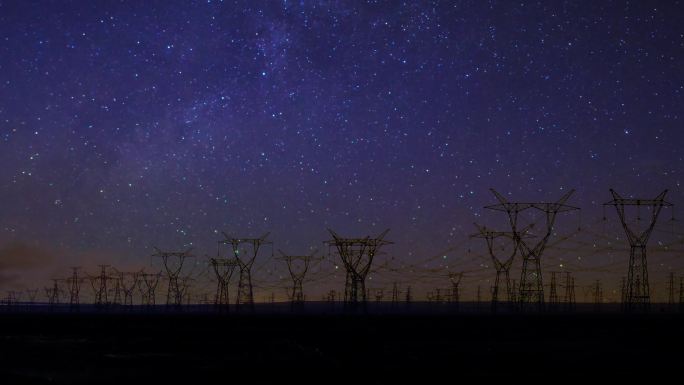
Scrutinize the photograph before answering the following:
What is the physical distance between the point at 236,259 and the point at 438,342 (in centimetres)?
8056

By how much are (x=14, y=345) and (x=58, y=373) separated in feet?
51.3

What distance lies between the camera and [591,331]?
49.8m

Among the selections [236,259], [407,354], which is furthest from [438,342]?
[236,259]

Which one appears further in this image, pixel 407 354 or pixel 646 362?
pixel 407 354

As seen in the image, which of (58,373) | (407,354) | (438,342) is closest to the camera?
(58,373)

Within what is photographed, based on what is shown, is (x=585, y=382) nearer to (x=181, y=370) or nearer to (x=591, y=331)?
(x=181, y=370)

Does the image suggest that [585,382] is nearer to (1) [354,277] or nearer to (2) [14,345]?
(2) [14,345]

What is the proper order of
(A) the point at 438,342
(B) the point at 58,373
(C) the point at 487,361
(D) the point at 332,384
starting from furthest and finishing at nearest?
1. (A) the point at 438,342
2. (C) the point at 487,361
3. (B) the point at 58,373
4. (D) the point at 332,384

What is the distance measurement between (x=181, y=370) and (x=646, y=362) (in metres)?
19.3

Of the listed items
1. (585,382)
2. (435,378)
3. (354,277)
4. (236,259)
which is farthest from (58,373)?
(236,259)

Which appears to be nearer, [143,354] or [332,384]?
[332,384]

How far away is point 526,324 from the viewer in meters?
58.5

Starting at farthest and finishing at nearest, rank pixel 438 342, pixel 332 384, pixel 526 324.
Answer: pixel 526 324 < pixel 438 342 < pixel 332 384

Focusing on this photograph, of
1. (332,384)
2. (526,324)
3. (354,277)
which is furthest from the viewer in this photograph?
(354,277)
